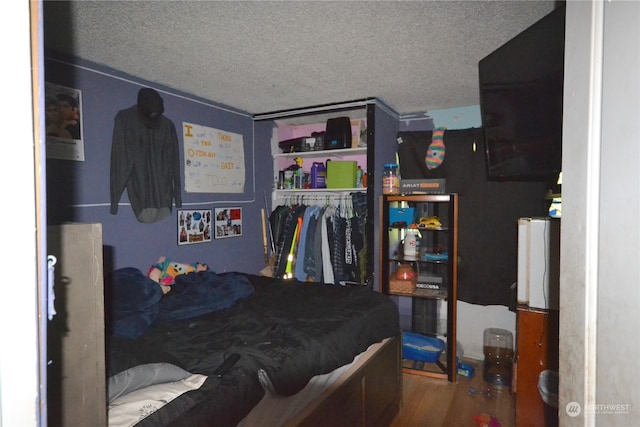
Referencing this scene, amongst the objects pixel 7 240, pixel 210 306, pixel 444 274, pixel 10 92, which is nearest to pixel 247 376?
pixel 210 306

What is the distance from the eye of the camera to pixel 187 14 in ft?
5.22

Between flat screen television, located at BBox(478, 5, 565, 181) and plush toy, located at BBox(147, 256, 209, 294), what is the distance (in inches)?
87.5

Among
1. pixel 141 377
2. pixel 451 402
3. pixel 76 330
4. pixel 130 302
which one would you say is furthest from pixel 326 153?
pixel 76 330

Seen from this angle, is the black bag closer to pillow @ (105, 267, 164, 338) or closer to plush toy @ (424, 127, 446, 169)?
plush toy @ (424, 127, 446, 169)

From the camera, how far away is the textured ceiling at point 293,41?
155 centimetres

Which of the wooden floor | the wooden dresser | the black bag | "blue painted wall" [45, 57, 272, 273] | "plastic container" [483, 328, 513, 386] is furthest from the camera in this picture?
the black bag

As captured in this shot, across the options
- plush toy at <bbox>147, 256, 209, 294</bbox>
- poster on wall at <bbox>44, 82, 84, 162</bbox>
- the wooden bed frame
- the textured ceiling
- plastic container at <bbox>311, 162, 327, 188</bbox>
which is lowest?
the wooden bed frame

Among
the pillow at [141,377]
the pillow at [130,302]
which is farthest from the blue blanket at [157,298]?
the pillow at [141,377]

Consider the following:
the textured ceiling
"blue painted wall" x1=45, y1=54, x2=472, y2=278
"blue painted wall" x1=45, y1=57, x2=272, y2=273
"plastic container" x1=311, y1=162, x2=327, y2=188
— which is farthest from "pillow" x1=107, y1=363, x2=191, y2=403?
"plastic container" x1=311, y1=162, x2=327, y2=188

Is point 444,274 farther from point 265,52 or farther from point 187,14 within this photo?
point 187,14

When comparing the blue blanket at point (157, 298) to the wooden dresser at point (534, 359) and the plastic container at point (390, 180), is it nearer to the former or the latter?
the plastic container at point (390, 180)

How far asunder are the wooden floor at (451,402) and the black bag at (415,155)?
1757 mm

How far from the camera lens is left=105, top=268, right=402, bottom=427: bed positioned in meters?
1.16

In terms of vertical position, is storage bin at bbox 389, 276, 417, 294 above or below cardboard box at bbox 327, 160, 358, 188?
below
